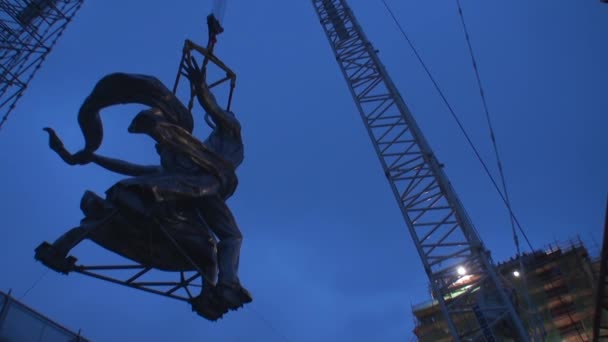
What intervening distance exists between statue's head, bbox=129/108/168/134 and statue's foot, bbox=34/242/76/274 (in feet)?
4.97

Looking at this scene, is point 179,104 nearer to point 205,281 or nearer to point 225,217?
point 225,217

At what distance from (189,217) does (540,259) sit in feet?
115

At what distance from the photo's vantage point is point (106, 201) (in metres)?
5.22

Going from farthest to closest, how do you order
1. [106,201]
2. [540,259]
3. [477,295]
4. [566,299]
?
[540,259] < [566,299] < [477,295] < [106,201]

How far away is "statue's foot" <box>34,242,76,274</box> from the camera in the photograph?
4.86m

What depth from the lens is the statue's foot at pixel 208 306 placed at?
5.25 metres

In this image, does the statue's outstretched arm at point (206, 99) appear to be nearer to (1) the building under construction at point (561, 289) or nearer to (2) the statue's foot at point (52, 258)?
(2) the statue's foot at point (52, 258)

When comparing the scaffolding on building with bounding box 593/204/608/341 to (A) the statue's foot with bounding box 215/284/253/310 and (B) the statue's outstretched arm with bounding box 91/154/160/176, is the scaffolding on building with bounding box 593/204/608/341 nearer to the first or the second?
(A) the statue's foot with bounding box 215/284/253/310

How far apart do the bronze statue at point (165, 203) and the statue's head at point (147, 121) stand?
0.04 feet

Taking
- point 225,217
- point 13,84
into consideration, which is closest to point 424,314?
point 13,84

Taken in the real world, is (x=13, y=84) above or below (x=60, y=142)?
above

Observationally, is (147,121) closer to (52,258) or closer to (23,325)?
(52,258)

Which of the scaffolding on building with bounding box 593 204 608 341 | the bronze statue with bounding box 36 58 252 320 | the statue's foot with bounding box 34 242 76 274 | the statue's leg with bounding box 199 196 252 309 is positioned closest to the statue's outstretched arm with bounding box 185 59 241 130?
the bronze statue with bounding box 36 58 252 320

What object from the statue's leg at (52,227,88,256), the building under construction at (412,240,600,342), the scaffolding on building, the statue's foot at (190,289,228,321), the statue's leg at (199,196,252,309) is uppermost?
the statue's leg at (52,227,88,256)
